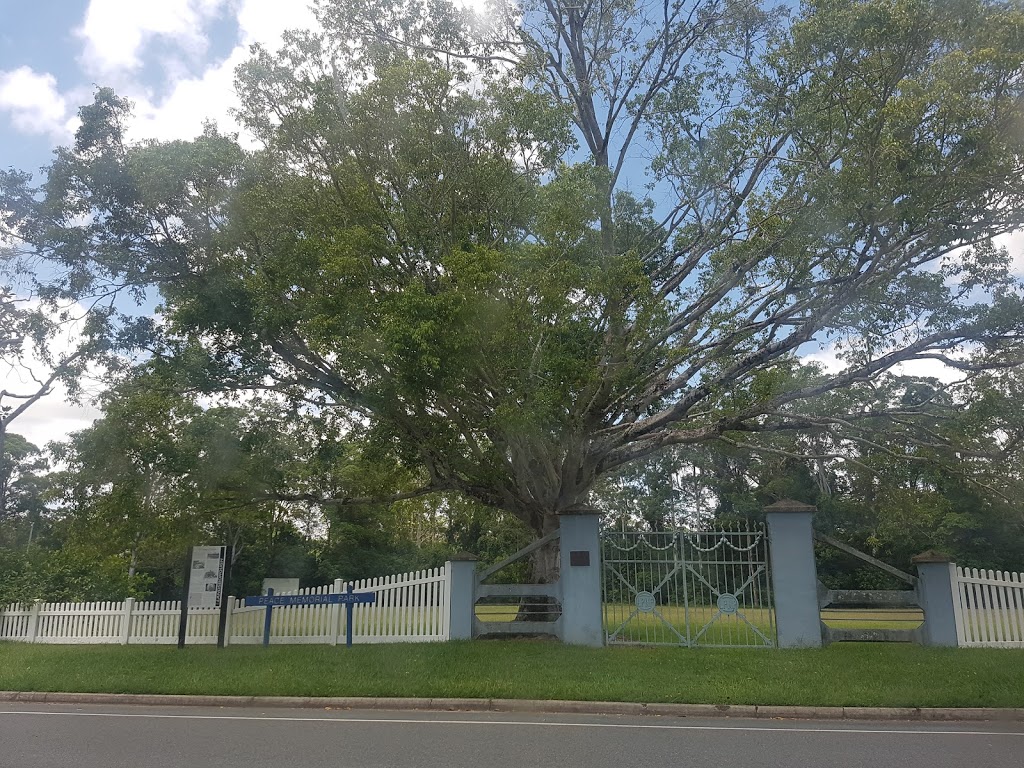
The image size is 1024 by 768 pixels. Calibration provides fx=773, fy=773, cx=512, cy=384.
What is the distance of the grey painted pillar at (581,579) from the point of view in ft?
42.5

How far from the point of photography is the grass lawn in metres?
9.20

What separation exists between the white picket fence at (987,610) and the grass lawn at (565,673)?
0.56m

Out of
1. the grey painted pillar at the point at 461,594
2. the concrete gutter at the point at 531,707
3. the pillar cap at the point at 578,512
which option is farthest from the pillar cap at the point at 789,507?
the grey painted pillar at the point at 461,594

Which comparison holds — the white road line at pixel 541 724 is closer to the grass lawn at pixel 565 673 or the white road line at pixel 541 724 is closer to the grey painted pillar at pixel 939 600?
the grass lawn at pixel 565 673

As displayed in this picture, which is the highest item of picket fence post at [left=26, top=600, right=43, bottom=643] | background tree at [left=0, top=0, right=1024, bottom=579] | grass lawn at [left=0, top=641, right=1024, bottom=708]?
background tree at [left=0, top=0, right=1024, bottom=579]

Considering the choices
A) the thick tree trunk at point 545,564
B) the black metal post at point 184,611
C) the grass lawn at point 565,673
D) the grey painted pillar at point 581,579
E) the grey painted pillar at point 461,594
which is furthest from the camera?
the thick tree trunk at point 545,564

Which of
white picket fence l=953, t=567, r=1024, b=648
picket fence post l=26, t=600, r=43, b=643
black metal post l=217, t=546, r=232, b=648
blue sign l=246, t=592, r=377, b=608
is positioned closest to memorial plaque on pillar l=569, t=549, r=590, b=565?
blue sign l=246, t=592, r=377, b=608

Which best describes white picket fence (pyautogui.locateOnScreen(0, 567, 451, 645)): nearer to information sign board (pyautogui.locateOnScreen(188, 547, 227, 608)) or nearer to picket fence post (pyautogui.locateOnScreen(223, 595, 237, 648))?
picket fence post (pyautogui.locateOnScreen(223, 595, 237, 648))

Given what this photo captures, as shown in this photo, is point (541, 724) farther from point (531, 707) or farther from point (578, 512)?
point (578, 512)

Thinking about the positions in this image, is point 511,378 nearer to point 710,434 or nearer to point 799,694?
point 710,434

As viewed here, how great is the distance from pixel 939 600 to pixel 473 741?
28.7ft

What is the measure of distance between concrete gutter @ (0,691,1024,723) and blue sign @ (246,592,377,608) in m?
4.18

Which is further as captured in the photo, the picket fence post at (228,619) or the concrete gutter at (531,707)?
the picket fence post at (228,619)

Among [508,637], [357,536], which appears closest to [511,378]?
[508,637]
